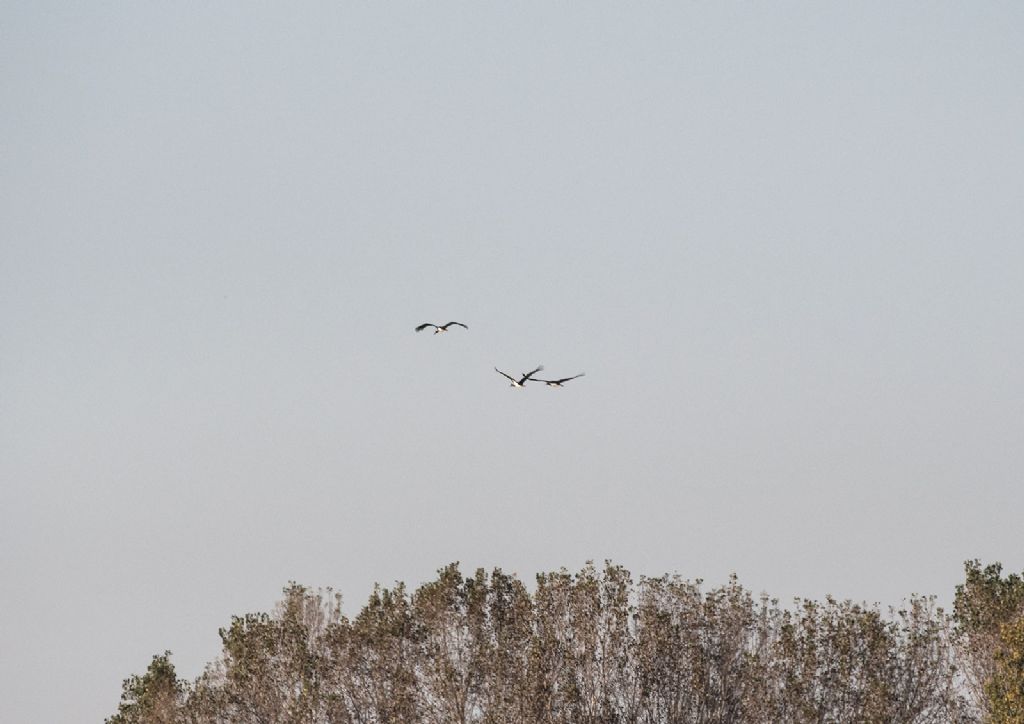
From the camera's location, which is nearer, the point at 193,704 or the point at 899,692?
the point at 899,692

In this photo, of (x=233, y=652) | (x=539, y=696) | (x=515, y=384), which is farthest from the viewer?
(x=233, y=652)

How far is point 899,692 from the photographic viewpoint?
189 ft

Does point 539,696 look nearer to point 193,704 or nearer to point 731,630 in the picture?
point 731,630

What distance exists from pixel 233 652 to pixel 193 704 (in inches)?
99.9

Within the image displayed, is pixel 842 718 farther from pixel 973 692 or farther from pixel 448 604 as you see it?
pixel 448 604

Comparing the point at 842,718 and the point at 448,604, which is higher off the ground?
the point at 448,604

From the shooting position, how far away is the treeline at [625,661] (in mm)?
57156

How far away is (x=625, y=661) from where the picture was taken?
2261 inches

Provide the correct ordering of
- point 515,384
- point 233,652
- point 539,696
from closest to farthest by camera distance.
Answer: point 515,384 < point 539,696 < point 233,652

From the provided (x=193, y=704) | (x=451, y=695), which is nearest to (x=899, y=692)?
(x=451, y=695)

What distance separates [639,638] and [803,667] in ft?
16.8

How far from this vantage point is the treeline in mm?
57156

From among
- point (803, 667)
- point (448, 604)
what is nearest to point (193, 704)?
point (448, 604)

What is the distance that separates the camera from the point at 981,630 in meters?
58.5
